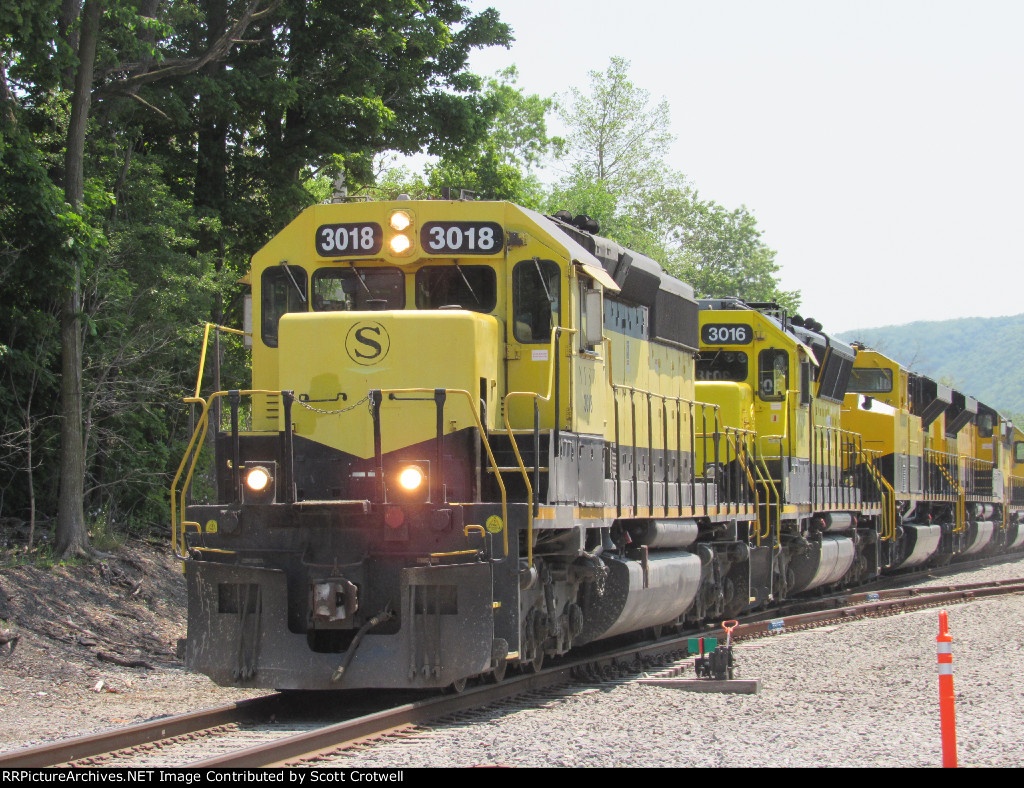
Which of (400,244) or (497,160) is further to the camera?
(497,160)

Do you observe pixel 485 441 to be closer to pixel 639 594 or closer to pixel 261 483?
pixel 261 483

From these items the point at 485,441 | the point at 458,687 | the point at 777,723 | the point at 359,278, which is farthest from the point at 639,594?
the point at 359,278

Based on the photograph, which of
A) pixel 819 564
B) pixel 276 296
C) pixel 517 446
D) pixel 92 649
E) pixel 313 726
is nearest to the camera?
pixel 313 726

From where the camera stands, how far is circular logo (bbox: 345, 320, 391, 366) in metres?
8.45

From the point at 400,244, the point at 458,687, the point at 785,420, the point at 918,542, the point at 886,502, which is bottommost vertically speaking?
the point at 458,687

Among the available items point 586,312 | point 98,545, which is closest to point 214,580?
point 586,312

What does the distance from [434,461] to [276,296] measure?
213 centimetres

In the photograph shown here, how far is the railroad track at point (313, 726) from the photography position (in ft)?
20.8

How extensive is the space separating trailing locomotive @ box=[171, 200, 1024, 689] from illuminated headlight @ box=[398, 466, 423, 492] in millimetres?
13

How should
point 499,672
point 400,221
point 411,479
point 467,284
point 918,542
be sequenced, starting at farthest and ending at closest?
point 918,542 → point 467,284 → point 400,221 → point 499,672 → point 411,479

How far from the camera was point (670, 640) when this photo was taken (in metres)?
12.4

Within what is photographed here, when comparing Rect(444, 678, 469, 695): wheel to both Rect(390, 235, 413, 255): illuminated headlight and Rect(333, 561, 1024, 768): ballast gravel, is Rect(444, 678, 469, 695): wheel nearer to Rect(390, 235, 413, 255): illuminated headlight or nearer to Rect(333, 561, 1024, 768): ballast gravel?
Rect(333, 561, 1024, 768): ballast gravel

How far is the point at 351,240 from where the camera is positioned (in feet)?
29.8

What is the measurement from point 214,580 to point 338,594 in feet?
2.89
